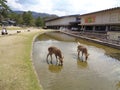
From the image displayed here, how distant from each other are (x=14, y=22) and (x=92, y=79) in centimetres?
14155

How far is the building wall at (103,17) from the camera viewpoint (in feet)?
152

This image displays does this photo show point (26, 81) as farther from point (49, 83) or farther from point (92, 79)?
point (92, 79)

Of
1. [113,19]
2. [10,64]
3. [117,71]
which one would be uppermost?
[113,19]

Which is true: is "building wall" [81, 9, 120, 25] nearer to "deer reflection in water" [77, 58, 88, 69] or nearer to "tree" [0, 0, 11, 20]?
"tree" [0, 0, 11, 20]

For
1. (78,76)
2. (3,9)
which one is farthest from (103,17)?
(78,76)

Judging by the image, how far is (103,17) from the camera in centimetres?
5247

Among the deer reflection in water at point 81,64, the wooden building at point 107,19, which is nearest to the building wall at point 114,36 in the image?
the wooden building at point 107,19

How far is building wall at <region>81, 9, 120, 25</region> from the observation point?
46181mm

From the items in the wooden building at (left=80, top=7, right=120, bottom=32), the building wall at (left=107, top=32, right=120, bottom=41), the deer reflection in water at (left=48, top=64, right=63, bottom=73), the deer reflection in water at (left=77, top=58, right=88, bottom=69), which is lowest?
the deer reflection in water at (left=77, top=58, right=88, bottom=69)

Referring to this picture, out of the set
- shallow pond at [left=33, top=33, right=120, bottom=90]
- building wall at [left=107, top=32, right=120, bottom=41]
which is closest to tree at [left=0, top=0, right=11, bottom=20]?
building wall at [left=107, top=32, right=120, bottom=41]

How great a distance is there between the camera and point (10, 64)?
524 inches

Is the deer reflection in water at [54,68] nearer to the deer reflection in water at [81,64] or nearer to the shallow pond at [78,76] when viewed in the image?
the shallow pond at [78,76]

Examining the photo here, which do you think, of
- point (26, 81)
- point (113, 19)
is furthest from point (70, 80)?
point (113, 19)

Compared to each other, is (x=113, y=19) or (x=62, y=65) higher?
(x=113, y=19)
